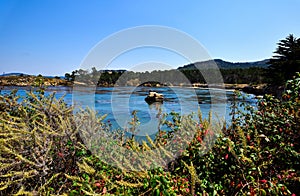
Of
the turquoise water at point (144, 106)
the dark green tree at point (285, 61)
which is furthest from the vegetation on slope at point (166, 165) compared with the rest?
the dark green tree at point (285, 61)

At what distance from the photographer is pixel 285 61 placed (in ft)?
90.0

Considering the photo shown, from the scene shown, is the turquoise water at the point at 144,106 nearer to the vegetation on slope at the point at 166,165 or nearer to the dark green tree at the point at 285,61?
the vegetation on slope at the point at 166,165

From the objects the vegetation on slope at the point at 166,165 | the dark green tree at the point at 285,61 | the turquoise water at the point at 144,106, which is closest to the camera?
the vegetation on slope at the point at 166,165

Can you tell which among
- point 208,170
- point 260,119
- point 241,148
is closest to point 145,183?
point 208,170

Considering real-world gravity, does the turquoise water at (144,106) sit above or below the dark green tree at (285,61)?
below

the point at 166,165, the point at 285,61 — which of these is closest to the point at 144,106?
the point at 166,165

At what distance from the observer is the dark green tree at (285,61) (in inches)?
1018

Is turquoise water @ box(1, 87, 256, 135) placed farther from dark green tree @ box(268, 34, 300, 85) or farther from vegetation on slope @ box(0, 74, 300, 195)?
dark green tree @ box(268, 34, 300, 85)

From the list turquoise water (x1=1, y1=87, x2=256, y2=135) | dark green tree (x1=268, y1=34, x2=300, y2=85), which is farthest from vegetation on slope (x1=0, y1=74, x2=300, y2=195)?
dark green tree (x1=268, y1=34, x2=300, y2=85)

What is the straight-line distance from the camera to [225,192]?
2504 mm

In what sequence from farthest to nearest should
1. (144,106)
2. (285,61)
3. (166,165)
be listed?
(285,61) < (144,106) < (166,165)

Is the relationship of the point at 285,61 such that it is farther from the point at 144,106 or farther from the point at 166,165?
the point at 166,165

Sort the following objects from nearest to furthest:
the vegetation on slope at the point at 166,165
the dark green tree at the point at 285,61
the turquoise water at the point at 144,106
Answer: the vegetation on slope at the point at 166,165 → the turquoise water at the point at 144,106 → the dark green tree at the point at 285,61

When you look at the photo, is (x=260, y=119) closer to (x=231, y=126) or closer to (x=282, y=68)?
(x=231, y=126)
